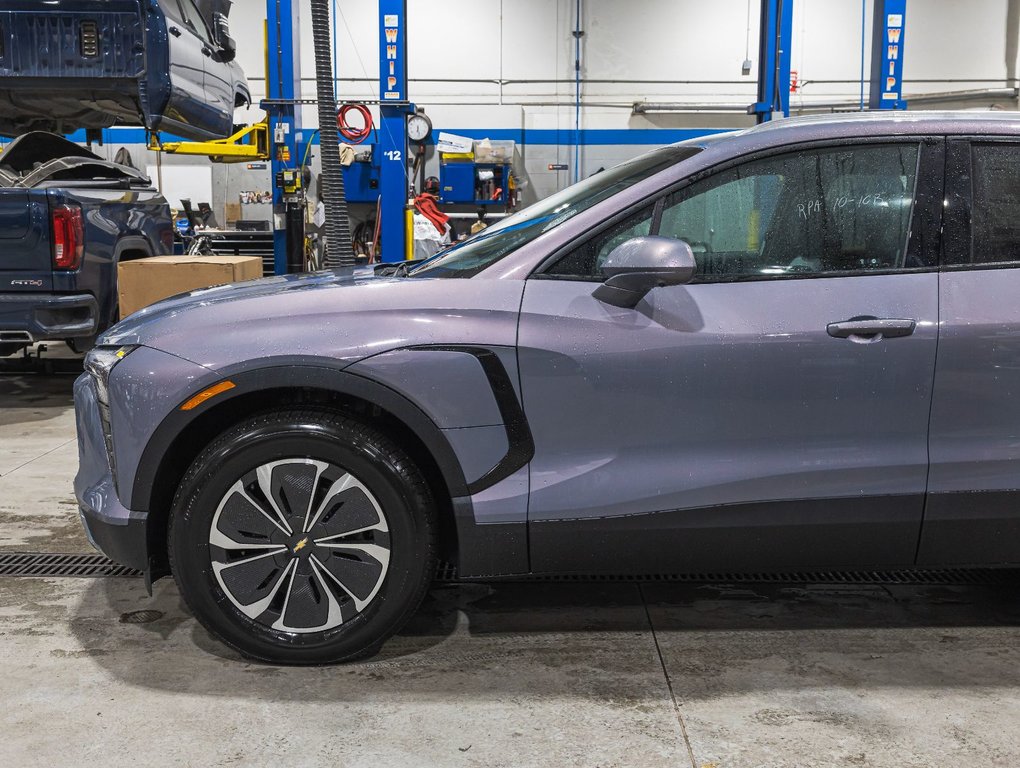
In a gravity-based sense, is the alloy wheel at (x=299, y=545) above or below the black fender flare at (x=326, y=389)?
below

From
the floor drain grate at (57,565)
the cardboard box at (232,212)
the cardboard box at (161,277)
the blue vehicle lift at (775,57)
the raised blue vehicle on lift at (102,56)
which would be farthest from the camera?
the cardboard box at (232,212)

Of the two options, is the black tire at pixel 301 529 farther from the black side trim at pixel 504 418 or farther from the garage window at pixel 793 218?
the garage window at pixel 793 218

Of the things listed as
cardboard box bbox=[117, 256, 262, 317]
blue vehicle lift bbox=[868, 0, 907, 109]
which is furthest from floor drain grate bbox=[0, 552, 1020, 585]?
blue vehicle lift bbox=[868, 0, 907, 109]

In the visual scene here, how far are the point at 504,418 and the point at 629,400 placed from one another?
0.33 m

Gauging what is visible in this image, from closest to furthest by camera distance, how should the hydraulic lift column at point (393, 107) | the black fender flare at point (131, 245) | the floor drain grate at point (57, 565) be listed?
the floor drain grate at point (57, 565) → the black fender flare at point (131, 245) → the hydraulic lift column at point (393, 107)

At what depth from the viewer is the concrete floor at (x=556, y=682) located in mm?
2297

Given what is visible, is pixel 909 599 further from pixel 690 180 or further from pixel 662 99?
pixel 662 99

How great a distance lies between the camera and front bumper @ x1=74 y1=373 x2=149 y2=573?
264 centimetres

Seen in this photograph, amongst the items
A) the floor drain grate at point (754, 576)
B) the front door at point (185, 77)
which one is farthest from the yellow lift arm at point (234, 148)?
the floor drain grate at point (754, 576)

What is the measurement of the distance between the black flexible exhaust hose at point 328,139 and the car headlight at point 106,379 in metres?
2.25

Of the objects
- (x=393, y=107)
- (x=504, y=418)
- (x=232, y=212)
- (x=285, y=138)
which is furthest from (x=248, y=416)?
(x=232, y=212)

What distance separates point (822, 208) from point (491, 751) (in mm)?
1637

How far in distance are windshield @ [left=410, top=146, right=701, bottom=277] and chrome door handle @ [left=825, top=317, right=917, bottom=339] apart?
24.5 inches

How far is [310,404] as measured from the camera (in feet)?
8.68
